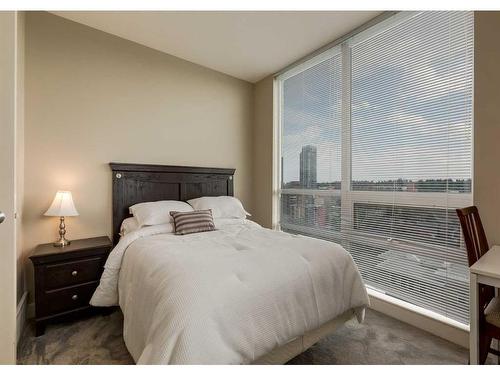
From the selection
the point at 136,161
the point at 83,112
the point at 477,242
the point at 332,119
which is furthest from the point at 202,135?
the point at 477,242

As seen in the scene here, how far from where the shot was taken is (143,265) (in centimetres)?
161

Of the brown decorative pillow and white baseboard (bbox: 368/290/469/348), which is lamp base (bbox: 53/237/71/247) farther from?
white baseboard (bbox: 368/290/469/348)

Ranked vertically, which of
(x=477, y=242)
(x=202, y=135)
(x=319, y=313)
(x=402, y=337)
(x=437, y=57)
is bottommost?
(x=402, y=337)

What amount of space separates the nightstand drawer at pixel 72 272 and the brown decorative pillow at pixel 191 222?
695 mm

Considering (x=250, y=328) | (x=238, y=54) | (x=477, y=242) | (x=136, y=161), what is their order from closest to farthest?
(x=250, y=328)
(x=477, y=242)
(x=136, y=161)
(x=238, y=54)

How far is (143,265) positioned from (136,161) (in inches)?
60.3

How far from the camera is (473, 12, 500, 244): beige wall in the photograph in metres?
1.67

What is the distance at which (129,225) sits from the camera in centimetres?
245

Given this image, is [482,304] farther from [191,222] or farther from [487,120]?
[191,222]

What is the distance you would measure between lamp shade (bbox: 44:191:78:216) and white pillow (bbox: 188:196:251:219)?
3.83 feet

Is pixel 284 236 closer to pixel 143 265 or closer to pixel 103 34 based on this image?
pixel 143 265

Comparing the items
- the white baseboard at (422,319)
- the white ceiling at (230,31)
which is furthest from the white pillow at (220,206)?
the white ceiling at (230,31)

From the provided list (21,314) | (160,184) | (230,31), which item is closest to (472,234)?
(230,31)

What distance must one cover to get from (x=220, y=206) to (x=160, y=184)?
2.46 ft
